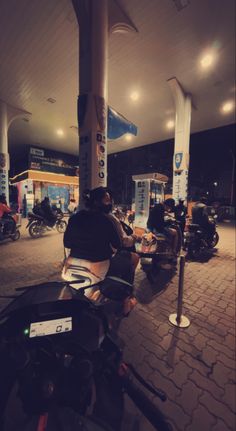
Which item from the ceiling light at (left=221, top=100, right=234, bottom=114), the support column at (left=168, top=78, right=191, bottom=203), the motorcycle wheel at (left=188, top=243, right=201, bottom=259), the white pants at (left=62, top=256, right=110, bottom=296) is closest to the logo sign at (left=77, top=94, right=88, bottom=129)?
the white pants at (left=62, top=256, right=110, bottom=296)

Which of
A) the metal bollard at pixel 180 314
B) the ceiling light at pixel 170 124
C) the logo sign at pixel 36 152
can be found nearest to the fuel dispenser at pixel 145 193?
the ceiling light at pixel 170 124

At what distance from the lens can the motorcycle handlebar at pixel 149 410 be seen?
1.10 metres

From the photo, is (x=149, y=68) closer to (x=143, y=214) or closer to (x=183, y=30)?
(x=183, y=30)

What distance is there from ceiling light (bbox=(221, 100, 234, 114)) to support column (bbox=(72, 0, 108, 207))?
371 inches

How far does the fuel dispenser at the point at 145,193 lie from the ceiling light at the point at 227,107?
5991 millimetres

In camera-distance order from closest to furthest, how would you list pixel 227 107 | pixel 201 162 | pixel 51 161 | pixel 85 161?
pixel 85 161 → pixel 227 107 → pixel 51 161 → pixel 201 162

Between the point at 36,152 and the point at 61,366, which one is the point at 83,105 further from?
the point at 36,152

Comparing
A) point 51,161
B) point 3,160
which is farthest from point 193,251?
point 51,161

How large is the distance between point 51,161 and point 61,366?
23.2 metres

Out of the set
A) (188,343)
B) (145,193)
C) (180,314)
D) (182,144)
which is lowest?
(188,343)

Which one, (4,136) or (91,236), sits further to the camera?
(4,136)

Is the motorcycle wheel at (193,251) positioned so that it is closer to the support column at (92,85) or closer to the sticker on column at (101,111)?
the support column at (92,85)

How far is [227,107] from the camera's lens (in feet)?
37.0

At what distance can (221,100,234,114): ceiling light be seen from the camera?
10.8 m
